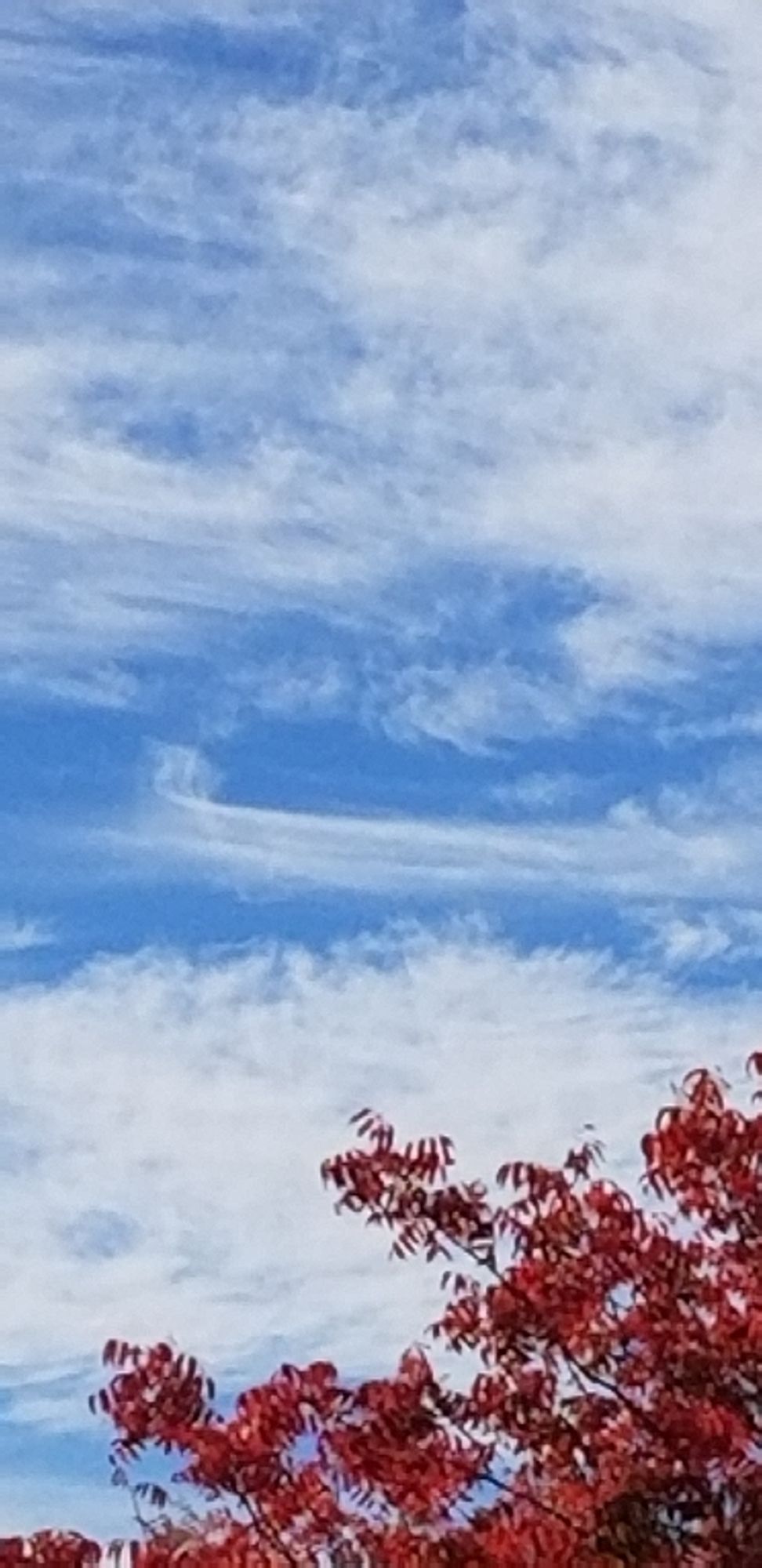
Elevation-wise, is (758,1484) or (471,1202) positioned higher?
(471,1202)

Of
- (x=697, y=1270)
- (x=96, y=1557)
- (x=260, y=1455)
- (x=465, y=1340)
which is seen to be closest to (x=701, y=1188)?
(x=697, y=1270)

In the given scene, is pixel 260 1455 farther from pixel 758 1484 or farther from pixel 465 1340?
pixel 758 1484

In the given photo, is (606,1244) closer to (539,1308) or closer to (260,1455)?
(539,1308)

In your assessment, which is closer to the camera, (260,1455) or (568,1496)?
(568,1496)

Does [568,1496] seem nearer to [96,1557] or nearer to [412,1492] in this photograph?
[412,1492]

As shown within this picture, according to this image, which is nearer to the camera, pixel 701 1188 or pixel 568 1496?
pixel 568 1496

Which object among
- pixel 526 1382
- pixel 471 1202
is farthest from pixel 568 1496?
pixel 471 1202

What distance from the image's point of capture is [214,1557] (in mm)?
12977

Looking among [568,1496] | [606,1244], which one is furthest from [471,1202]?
[568,1496]

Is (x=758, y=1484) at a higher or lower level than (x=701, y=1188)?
lower

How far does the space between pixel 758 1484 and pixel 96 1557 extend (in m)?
3.11

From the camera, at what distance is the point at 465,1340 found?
13.2m

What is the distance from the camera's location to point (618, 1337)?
42.9 feet

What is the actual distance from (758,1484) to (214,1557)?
240cm
